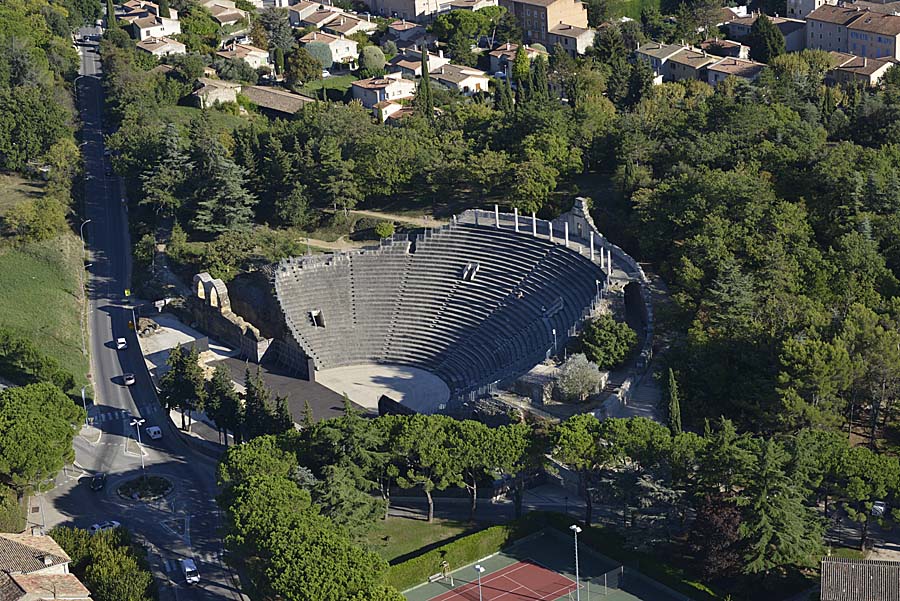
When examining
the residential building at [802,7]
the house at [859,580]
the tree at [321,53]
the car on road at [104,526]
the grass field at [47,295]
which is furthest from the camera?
the tree at [321,53]

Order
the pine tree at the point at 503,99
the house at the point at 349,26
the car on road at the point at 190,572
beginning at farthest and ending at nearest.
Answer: the house at the point at 349,26
the pine tree at the point at 503,99
the car on road at the point at 190,572

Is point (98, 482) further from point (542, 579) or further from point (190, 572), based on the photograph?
point (542, 579)

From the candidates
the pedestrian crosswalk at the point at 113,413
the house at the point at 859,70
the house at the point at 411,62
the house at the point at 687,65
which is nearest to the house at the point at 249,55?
the house at the point at 411,62

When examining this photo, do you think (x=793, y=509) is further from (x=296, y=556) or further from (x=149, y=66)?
(x=149, y=66)

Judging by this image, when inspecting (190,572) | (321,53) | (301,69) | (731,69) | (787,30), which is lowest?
(190,572)

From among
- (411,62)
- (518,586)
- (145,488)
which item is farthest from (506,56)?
(518,586)

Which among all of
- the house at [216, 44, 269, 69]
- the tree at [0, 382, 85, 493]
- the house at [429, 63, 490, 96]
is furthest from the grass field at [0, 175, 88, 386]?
the house at [429, 63, 490, 96]

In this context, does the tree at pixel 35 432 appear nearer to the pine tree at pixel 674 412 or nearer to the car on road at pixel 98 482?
the car on road at pixel 98 482

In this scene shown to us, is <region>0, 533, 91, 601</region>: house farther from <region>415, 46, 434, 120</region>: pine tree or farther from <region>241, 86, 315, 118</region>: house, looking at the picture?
<region>241, 86, 315, 118</region>: house
